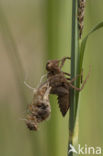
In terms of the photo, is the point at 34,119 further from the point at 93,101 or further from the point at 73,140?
the point at 93,101

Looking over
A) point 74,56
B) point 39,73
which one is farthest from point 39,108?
point 39,73

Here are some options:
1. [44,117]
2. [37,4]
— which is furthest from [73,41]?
[37,4]

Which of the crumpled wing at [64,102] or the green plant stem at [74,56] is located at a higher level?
the green plant stem at [74,56]

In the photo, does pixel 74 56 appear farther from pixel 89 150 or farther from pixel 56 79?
pixel 89 150

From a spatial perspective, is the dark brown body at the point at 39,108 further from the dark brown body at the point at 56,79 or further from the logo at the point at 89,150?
the logo at the point at 89,150

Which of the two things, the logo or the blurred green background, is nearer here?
the blurred green background

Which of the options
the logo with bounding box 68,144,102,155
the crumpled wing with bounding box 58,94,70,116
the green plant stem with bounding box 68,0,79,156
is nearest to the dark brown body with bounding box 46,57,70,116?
the crumpled wing with bounding box 58,94,70,116

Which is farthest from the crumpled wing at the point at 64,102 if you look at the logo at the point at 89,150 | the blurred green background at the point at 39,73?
the logo at the point at 89,150

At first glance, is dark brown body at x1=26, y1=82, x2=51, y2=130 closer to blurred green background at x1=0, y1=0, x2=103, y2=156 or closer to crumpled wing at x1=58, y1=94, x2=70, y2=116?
crumpled wing at x1=58, y1=94, x2=70, y2=116
